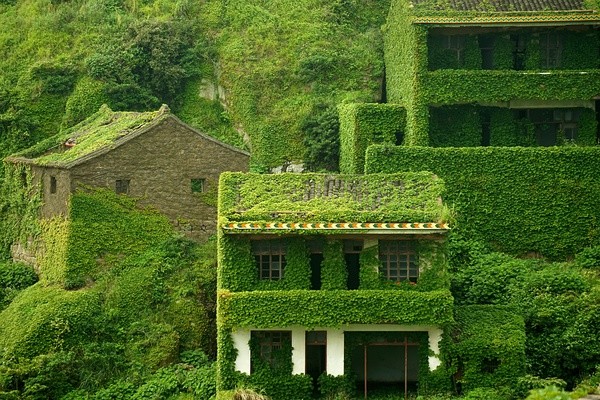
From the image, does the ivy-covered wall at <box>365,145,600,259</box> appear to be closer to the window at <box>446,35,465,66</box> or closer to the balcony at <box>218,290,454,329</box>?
the window at <box>446,35,465,66</box>

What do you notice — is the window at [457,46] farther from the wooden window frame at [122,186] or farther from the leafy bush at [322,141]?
the wooden window frame at [122,186]

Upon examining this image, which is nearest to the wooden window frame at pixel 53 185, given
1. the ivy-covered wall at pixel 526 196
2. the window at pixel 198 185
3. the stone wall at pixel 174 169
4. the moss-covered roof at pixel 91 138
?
the moss-covered roof at pixel 91 138

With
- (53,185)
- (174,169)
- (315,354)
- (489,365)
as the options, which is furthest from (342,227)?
(53,185)

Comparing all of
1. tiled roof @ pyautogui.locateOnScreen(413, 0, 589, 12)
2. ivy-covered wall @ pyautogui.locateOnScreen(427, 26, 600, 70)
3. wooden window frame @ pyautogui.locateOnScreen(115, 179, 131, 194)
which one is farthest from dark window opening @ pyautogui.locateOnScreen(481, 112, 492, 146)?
wooden window frame @ pyautogui.locateOnScreen(115, 179, 131, 194)

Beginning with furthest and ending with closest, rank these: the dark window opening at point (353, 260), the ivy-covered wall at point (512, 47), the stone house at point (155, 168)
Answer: the ivy-covered wall at point (512, 47)
the stone house at point (155, 168)
the dark window opening at point (353, 260)

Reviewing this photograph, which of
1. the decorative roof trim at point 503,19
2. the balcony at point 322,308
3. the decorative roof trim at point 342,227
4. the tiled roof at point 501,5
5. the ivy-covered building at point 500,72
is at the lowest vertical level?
the balcony at point 322,308

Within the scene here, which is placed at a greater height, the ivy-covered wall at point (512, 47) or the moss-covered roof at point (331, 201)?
the ivy-covered wall at point (512, 47)

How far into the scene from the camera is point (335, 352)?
33094 millimetres

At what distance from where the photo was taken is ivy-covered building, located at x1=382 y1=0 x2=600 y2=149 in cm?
4172

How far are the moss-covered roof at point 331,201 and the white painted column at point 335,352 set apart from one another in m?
3.03

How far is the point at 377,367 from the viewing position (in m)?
34.0

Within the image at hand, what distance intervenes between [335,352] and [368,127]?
11.8 metres

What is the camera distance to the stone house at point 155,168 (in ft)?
127

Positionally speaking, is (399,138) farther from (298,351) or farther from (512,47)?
(298,351)
